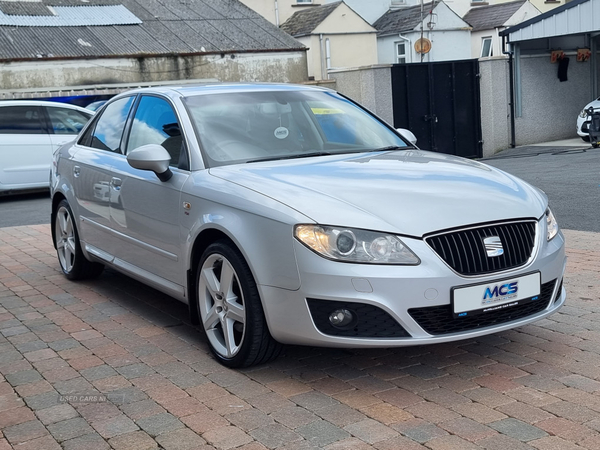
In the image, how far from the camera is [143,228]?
17.7ft

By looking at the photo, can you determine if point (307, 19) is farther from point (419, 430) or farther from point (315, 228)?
point (419, 430)

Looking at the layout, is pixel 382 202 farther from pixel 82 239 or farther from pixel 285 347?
pixel 82 239

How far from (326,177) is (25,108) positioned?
10892 mm

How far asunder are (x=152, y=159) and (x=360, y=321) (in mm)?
1714

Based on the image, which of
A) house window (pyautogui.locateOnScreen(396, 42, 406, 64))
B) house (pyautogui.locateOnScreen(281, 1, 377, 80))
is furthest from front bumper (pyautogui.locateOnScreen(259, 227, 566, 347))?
house window (pyautogui.locateOnScreen(396, 42, 406, 64))

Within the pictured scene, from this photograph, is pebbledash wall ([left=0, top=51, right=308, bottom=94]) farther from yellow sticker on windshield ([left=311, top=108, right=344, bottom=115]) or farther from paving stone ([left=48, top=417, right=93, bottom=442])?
paving stone ([left=48, top=417, right=93, bottom=442])

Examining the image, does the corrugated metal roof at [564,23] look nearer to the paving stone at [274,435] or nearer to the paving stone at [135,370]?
the paving stone at [135,370]

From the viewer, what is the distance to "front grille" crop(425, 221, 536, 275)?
3.99m

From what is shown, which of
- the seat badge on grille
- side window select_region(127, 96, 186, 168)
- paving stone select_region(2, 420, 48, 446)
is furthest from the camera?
side window select_region(127, 96, 186, 168)

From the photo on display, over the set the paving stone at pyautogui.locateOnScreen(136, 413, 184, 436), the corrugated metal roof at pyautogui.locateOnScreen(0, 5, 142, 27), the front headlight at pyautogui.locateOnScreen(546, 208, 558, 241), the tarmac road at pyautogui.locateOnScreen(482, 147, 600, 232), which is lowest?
the tarmac road at pyautogui.locateOnScreen(482, 147, 600, 232)

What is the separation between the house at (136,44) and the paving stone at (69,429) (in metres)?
25.2

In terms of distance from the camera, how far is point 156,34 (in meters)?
31.1

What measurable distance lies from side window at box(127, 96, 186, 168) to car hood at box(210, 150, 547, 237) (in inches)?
20.5

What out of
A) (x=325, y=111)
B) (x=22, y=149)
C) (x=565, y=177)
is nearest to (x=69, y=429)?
(x=325, y=111)
